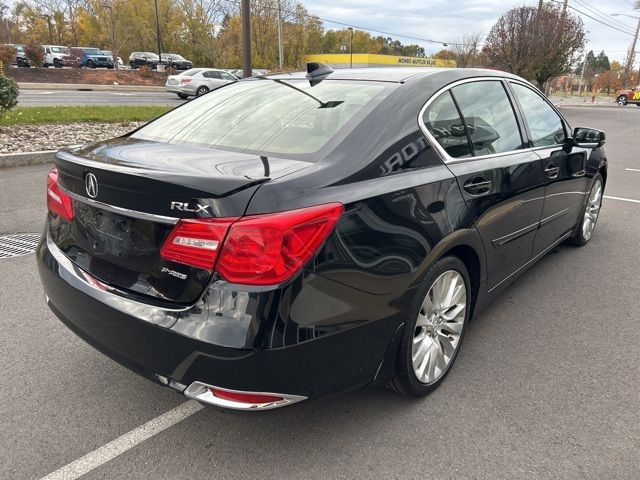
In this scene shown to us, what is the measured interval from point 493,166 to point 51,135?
9093mm

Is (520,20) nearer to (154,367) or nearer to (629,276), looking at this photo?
(629,276)

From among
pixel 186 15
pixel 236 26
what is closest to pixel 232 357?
pixel 236 26

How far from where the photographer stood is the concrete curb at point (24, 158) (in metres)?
7.53

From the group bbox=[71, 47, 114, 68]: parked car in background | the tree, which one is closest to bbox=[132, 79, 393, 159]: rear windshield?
the tree

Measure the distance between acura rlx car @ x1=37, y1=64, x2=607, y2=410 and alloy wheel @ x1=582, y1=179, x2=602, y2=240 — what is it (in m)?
2.16

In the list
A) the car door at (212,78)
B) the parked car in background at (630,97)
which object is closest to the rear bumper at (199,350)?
the car door at (212,78)

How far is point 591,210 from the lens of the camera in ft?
16.5

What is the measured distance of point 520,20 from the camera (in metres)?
26.2

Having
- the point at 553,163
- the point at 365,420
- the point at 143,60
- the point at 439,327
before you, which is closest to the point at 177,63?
the point at 143,60

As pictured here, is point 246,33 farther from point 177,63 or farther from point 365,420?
point 177,63

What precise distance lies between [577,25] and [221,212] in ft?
104

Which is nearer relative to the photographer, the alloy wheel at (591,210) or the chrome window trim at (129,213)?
the chrome window trim at (129,213)

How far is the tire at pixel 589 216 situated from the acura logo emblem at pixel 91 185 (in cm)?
416

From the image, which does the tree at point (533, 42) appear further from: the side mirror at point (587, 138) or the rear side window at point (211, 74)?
A: the side mirror at point (587, 138)
